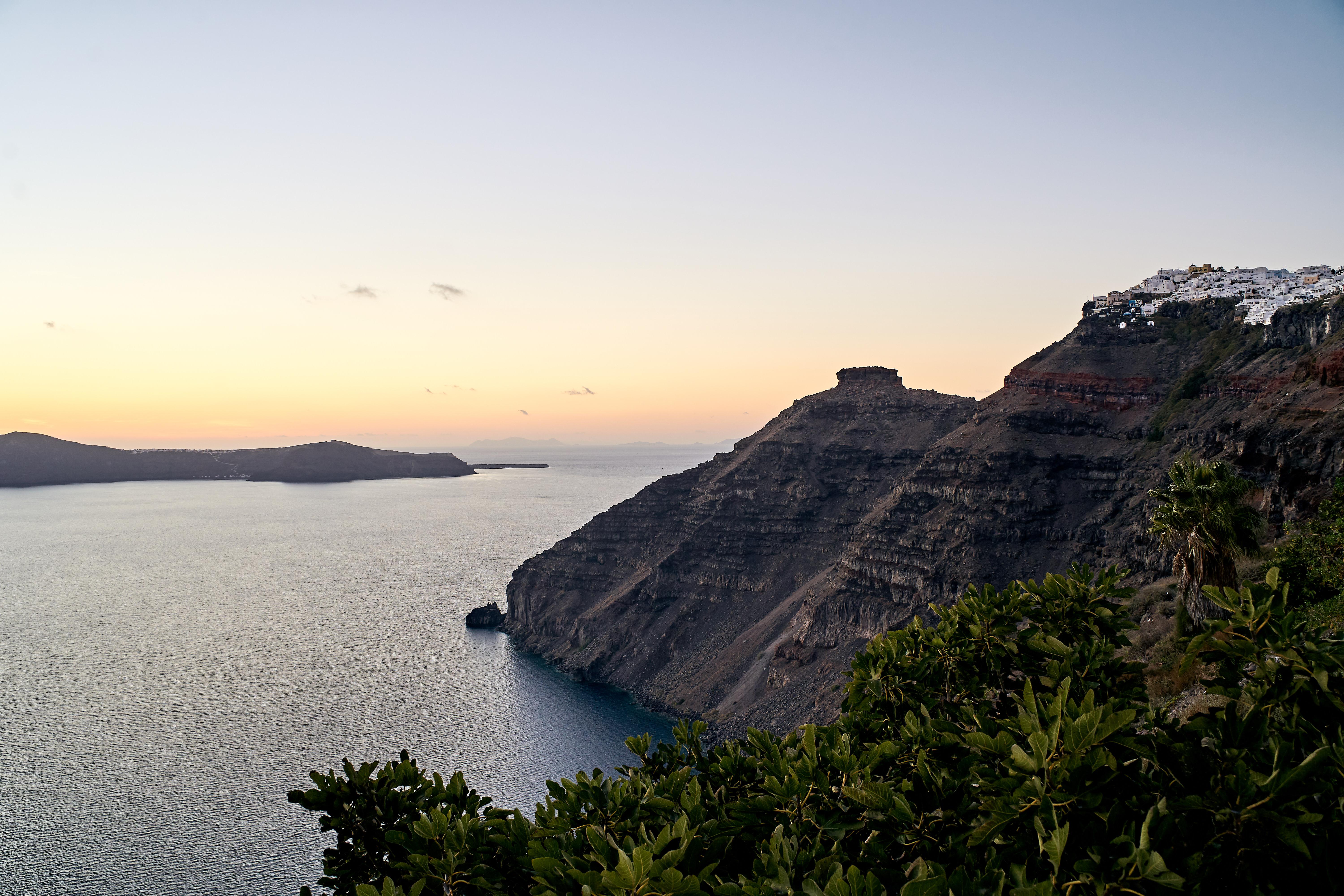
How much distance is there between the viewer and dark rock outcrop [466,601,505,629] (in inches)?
5517

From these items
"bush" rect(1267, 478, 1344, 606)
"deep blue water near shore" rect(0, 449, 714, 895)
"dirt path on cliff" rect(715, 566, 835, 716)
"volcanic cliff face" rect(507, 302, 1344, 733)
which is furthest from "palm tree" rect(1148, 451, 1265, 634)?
"dirt path on cliff" rect(715, 566, 835, 716)

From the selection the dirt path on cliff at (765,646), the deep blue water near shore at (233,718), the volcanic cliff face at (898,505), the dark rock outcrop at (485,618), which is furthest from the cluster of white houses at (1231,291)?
the dark rock outcrop at (485,618)

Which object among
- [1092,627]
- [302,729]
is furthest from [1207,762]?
[302,729]

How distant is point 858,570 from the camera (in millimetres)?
102000

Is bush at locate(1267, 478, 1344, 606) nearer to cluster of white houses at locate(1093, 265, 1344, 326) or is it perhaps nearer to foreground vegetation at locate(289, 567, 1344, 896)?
foreground vegetation at locate(289, 567, 1344, 896)

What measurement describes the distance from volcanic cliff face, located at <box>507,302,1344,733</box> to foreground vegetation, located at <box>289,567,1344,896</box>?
5928cm

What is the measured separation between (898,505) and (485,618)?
258ft

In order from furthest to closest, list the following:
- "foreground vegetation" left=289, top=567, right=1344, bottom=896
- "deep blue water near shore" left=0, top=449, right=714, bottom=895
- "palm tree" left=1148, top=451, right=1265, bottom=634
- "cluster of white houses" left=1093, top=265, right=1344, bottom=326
Result: "cluster of white houses" left=1093, top=265, right=1344, bottom=326 → "deep blue water near shore" left=0, top=449, right=714, bottom=895 → "palm tree" left=1148, top=451, right=1265, bottom=634 → "foreground vegetation" left=289, top=567, right=1344, bottom=896

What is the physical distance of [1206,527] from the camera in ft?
115

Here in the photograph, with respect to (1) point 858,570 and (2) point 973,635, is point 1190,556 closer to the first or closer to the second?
(2) point 973,635

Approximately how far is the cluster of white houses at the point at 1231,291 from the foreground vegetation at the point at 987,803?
322ft

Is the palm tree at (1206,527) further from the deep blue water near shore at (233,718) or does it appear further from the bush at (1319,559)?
the deep blue water near shore at (233,718)

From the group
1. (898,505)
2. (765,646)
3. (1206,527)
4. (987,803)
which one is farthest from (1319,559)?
(765,646)

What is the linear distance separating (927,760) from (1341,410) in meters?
69.7
